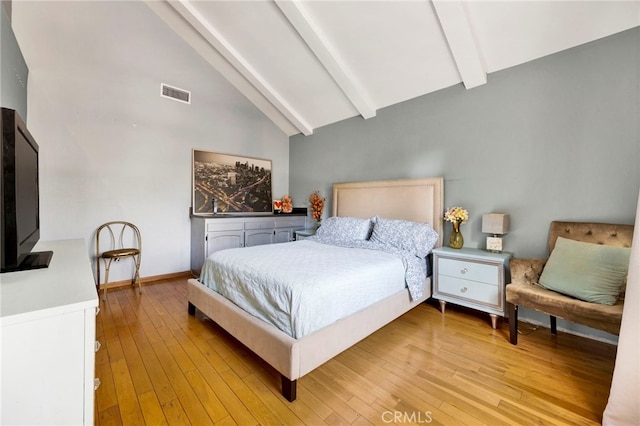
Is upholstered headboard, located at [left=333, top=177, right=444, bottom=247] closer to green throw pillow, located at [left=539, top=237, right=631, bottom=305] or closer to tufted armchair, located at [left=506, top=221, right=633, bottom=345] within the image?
tufted armchair, located at [left=506, top=221, right=633, bottom=345]

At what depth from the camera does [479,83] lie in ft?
9.37

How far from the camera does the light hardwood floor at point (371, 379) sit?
1.46 m

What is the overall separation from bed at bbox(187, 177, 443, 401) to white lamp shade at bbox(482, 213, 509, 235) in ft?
1.74

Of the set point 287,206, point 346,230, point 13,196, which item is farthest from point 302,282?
point 287,206

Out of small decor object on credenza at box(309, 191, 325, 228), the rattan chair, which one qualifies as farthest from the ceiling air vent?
small decor object on credenza at box(309, 191, 325, 228)

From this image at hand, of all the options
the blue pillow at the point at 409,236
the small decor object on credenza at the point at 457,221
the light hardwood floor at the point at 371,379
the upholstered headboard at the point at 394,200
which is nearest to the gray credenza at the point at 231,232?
the upholstered headboard at the point at 394,200

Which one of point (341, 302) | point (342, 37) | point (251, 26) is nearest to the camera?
point (341, 302)

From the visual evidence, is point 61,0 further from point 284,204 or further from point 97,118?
point 284,204

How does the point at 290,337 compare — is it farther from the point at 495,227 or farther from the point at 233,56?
the point at 233,56

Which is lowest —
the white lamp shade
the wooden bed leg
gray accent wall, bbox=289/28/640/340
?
the wooden bed leg

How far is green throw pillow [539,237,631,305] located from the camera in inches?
72.7

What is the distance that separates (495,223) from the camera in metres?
2.60

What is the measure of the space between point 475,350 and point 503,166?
182cm

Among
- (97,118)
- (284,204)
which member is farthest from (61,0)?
(284,204)
